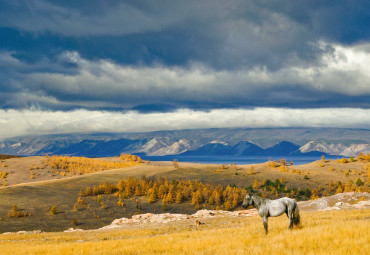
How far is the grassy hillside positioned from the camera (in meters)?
59.2

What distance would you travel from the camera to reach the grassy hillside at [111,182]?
59.2 metres

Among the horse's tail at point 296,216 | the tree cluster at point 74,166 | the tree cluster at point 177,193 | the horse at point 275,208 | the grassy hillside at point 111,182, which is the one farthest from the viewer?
the tree cluster at point 74,166

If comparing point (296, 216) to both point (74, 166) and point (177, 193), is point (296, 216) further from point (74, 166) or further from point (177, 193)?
point (74, 166)

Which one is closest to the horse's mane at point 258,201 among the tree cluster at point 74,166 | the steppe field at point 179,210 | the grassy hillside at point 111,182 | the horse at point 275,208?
the horse at point 275,208

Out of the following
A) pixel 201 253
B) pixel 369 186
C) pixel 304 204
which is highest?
pixel 201 253

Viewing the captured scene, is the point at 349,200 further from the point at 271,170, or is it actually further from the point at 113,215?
the point at 271,170

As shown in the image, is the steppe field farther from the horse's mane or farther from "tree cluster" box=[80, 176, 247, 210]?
the horse's mane

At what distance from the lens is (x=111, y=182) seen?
10312 centimetres

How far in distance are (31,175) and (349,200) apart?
427ft

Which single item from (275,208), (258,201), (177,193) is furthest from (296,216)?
(177,193)

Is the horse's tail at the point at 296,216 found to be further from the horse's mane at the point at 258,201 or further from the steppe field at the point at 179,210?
the horse's mane at the point at 258,201

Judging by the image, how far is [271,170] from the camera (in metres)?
122

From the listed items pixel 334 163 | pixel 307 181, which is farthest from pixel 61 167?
pixel 334 163

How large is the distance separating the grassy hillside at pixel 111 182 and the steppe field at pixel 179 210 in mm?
202
